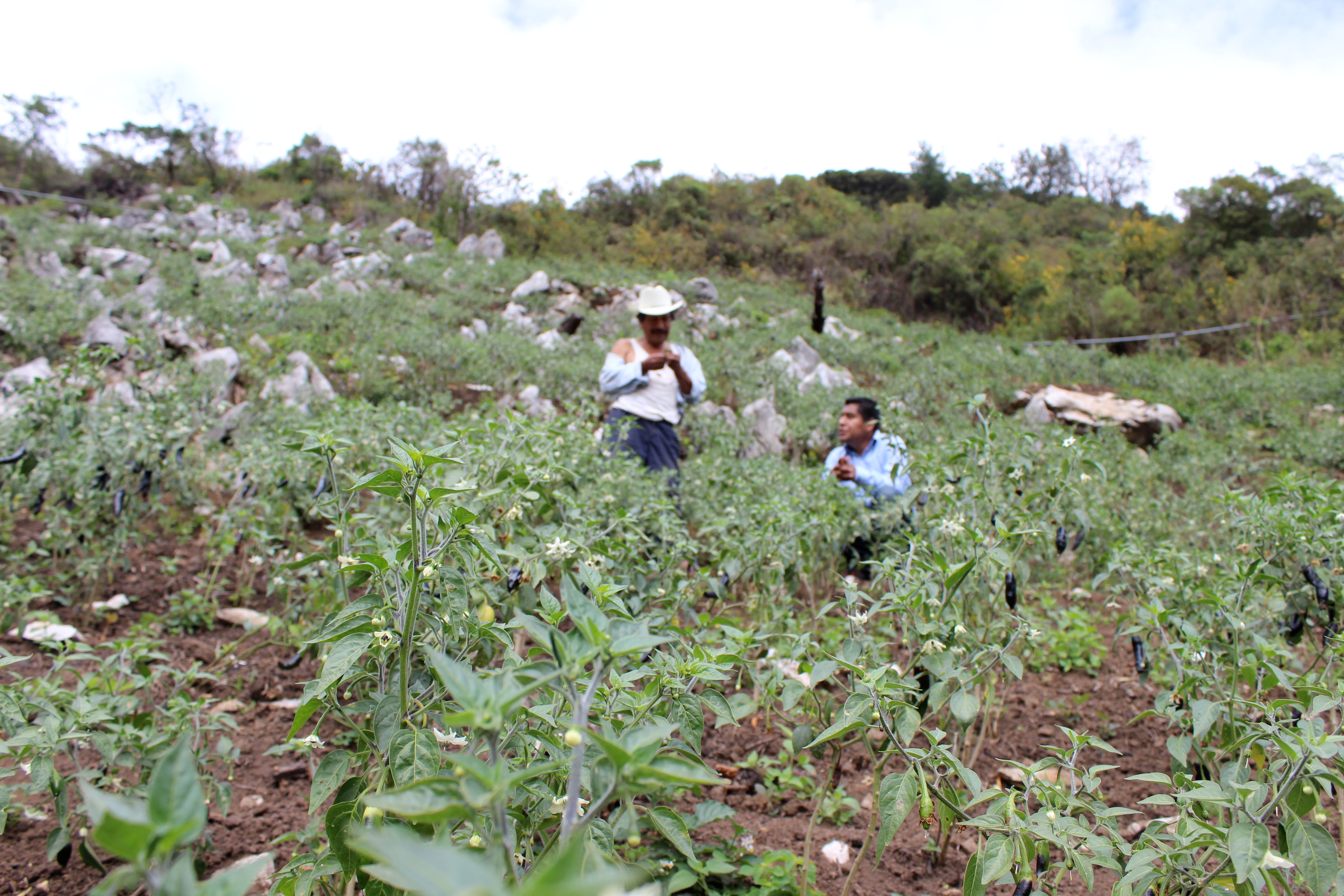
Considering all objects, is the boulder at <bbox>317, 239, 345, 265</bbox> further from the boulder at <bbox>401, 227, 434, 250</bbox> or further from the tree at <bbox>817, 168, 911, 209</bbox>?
the tree at <bbox>817, 168, 911, 209</bbox>

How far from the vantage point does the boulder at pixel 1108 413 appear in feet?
24.6

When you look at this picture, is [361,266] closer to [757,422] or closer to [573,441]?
[757,422]

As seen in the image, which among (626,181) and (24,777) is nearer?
(24,777)

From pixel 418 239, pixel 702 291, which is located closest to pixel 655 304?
pixel 702 291

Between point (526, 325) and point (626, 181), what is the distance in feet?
42.6

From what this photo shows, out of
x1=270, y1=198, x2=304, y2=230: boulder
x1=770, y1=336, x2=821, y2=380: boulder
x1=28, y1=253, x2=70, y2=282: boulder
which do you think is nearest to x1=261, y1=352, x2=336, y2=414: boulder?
x1=770, y1=336, x2=821, y2=380: boulder

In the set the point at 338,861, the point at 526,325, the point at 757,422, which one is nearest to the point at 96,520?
the point at 338,861

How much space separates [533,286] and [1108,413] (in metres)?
7.53

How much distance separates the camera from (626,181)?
68.3ft

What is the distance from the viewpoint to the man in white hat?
13.7 feet

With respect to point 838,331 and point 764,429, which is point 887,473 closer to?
point 764,429

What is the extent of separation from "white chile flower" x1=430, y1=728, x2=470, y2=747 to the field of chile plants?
0.05ft

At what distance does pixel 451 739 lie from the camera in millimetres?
1180

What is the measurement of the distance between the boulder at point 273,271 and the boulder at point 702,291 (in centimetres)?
610
